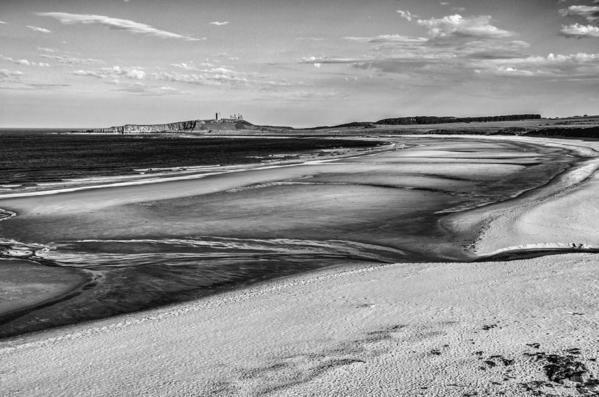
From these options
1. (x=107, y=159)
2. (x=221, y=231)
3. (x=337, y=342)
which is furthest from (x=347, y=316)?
(x=107, y=159)

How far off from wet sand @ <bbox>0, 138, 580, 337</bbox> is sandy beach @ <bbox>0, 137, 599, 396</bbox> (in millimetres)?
144

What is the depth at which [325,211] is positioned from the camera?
2106cm

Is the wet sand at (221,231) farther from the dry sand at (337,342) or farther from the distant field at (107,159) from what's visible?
the distant field at (107,159)

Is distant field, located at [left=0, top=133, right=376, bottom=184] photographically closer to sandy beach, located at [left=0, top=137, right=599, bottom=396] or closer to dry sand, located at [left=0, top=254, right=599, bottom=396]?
sandy beach, located at [left=0, top=137, right=599, bottom=396]

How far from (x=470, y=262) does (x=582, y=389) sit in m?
6.89

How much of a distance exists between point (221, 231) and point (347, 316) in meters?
9.23

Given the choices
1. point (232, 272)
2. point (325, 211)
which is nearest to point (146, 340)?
point (232, 272)

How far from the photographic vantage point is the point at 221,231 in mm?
17578

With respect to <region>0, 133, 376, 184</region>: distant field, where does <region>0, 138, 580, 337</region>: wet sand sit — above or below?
below

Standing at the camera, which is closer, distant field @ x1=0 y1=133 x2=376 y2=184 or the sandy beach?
the sandy beach

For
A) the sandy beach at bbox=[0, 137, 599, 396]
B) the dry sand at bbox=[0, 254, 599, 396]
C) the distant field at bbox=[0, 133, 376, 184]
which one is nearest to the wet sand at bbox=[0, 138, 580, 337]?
the sandy beach at bbox=[0, 137, 599, 396]

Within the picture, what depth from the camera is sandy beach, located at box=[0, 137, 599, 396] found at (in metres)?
6.78

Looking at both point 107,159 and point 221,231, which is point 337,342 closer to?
point 221,231

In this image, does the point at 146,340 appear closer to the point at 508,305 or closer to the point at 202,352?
the point at 202,352
